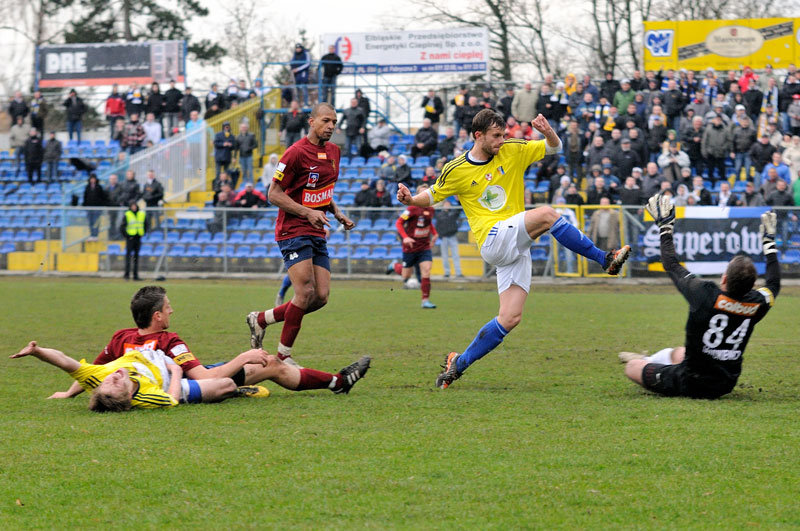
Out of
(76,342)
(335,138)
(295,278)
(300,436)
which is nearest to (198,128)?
(335,138)

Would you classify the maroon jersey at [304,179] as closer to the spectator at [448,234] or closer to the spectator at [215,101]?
the spectator at [448,234]

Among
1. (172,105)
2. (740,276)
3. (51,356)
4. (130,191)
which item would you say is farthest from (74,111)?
(740,276)

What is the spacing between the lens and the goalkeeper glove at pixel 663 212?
695 cm

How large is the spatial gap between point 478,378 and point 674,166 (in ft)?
49.8

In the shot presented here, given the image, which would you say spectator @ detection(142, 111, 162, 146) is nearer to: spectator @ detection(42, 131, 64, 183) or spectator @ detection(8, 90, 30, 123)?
spectator @ detection(42, 131, 64, 183)

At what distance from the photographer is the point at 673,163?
22359 mm

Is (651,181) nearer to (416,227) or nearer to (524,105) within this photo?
(524,105)

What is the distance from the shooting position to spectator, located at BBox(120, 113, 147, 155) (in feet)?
101

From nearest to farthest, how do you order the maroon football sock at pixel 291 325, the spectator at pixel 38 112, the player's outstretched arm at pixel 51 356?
the player's outstretched arm at pixel 51 356, the maroon football sock at pixel 291 325, the spectator at pixel 38 112

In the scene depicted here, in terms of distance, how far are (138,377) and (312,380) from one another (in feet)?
4.39

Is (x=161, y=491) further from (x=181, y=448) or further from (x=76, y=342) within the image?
(x=76, y=342)

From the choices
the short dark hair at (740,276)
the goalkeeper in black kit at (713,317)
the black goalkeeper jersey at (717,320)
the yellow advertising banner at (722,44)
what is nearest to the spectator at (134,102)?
the yellow advertising banner at (722,44)

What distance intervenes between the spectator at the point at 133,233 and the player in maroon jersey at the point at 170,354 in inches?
644

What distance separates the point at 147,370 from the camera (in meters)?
7.00
